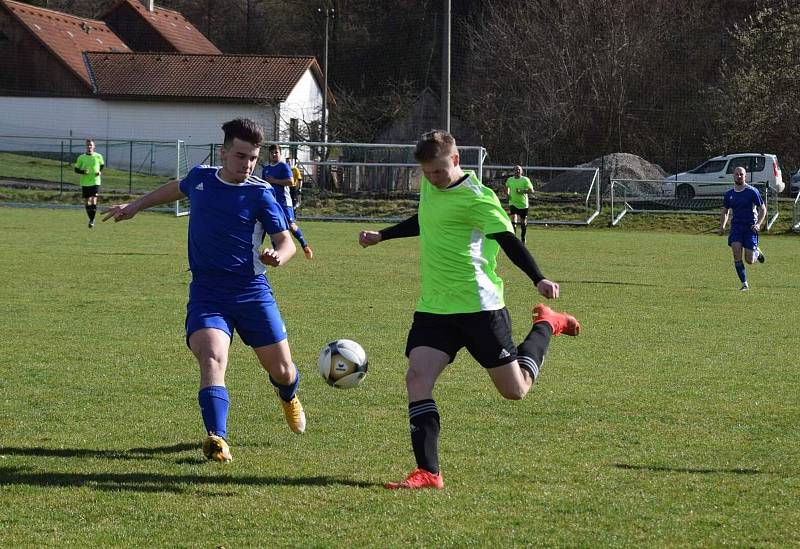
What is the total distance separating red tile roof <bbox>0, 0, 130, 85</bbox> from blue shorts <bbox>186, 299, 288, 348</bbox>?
4385 centimetres

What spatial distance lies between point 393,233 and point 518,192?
63.8 feet

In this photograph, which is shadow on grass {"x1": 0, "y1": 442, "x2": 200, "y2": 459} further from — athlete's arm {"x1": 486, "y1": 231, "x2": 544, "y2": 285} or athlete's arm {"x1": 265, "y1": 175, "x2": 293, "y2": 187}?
athlete's arm {"x1": 265, "y1": 175, "x2": 293, "y2": 187}

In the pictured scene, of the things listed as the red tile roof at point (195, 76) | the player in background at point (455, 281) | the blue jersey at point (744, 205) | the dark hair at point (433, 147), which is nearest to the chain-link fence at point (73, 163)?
the red tile roof at point (195, 76)

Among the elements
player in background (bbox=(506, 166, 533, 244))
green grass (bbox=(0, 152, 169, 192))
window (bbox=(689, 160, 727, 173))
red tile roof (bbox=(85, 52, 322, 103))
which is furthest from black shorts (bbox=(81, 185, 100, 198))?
red tile roof (bbox=(85, 52, 322, 103))

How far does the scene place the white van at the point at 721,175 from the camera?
34.2 m

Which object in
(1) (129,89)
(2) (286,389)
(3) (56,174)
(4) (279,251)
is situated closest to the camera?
→ (4) (279,251)

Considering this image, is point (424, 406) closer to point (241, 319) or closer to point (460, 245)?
point (460, 245)

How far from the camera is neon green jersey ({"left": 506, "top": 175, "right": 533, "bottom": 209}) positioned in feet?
82.0

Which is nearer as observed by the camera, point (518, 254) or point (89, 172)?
point (518, 254)

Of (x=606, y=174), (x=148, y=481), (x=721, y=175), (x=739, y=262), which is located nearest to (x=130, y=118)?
(x=606, y=174)

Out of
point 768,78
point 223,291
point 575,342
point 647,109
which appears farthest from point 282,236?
point 647,109

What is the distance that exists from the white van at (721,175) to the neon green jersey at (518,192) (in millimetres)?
10631

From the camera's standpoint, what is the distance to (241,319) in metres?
5.82

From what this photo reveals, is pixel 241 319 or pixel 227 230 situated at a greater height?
pixel 227 230
